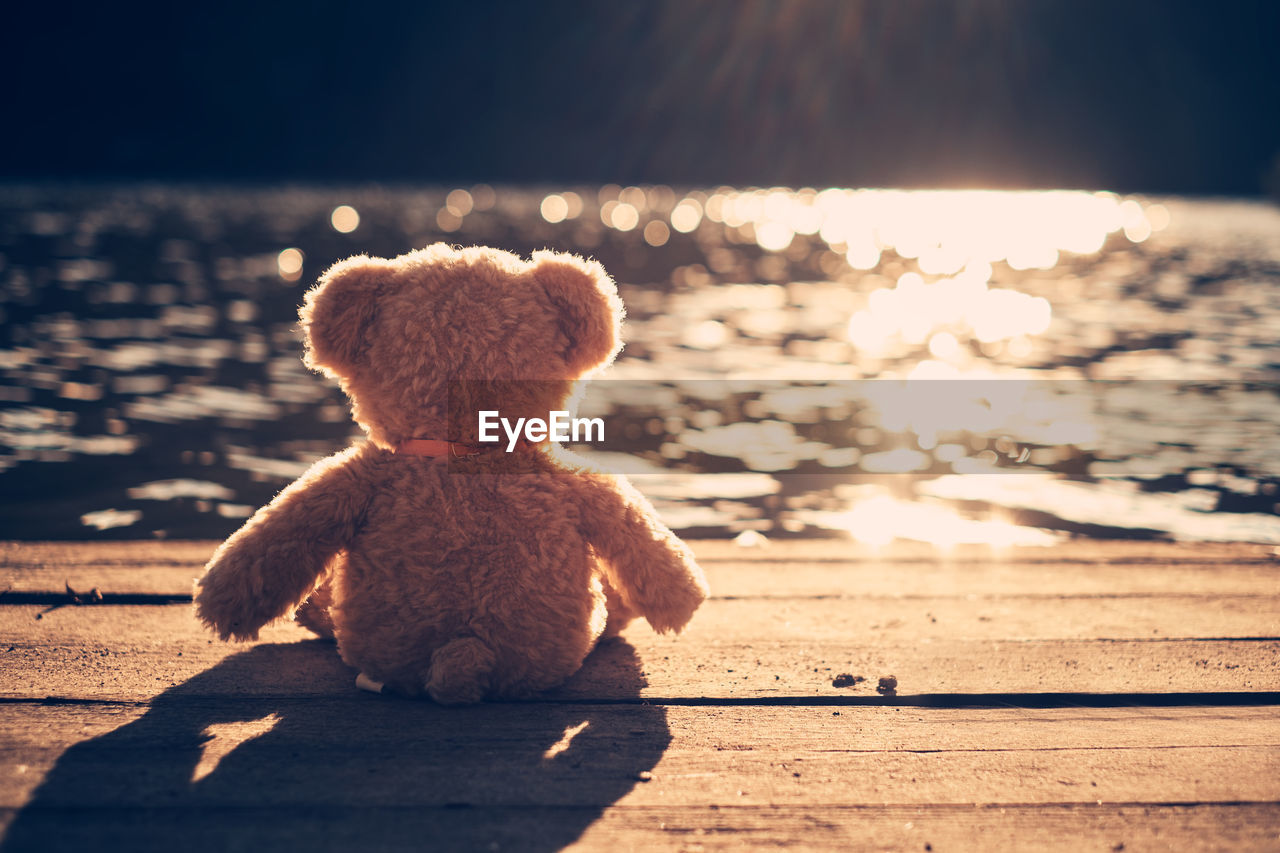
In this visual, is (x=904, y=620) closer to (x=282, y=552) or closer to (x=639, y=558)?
(x=639, y=558)

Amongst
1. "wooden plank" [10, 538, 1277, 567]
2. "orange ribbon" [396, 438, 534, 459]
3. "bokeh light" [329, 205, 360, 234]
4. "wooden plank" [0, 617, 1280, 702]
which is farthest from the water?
"bokeh light" [329, 205, 360, 234]

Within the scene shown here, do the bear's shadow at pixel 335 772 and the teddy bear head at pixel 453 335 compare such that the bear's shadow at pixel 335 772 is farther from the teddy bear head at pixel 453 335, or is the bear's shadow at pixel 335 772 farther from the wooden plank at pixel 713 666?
the teddy bear head at pixel 453 335

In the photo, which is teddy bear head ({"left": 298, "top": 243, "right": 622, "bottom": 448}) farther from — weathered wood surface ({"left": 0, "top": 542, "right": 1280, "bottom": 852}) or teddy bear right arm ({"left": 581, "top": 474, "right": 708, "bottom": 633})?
weathered wood surface ({"left": 0, "top": 542, "right": 1280, "bottom": 852})

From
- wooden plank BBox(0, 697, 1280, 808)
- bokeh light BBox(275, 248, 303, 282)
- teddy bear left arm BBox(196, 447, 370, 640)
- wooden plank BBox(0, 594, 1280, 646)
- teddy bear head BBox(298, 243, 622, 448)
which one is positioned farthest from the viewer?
bokeh light BBox(275, 248, 303, 282)

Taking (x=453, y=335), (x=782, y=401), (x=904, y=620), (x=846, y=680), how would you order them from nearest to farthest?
(x=453, y=335)
(x=846, y=680)
(x=904, y=620)
(x=782, y=401)

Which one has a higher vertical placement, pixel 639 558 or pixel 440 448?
pixel 440 448

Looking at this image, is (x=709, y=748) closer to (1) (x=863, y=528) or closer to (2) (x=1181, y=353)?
(1) (x=863, y=528)

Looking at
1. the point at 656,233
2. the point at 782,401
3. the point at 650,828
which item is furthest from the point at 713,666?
the point at 656,233
